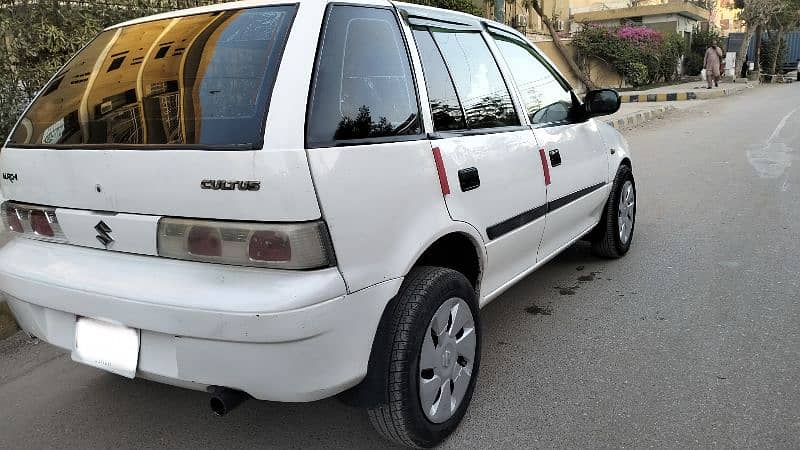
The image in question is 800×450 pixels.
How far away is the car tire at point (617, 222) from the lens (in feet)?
14.3

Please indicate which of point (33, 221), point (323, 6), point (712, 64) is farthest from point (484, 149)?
point (712, 64)

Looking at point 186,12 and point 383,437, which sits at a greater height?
point 186,12

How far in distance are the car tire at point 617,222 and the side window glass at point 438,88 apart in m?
2.02

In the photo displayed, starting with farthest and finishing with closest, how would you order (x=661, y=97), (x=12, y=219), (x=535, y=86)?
(x=661, y=97), (x=535, y=86), (x=12, y=219)

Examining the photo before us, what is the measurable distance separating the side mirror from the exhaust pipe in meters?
2.78

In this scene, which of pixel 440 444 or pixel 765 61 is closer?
pixel 440 444

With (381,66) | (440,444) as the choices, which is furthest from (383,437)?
(381,66)

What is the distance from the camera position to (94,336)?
7.06 ft

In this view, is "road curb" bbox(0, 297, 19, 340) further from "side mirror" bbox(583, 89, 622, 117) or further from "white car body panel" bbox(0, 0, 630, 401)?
"side mirror" bbox(583, 89, 622, 117)

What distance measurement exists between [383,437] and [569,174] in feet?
6.20

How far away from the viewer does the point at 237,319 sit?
1.86 meters

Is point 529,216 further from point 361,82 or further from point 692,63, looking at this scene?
point 692,63

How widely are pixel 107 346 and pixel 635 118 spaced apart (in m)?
13.9

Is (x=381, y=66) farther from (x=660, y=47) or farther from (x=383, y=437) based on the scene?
(x=660, y=47)
